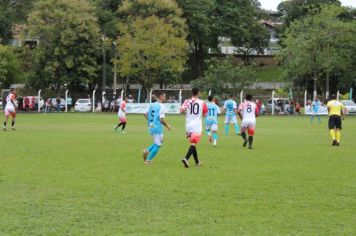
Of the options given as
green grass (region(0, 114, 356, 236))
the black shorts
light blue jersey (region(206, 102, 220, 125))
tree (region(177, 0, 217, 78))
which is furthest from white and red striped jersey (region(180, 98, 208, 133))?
tree (region(177, 0, 217, 78))

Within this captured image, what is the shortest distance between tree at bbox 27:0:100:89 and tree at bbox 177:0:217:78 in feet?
40.8

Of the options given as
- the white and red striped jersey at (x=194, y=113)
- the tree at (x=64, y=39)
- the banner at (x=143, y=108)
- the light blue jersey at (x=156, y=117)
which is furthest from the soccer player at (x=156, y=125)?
the tree at (x=64, y=39)

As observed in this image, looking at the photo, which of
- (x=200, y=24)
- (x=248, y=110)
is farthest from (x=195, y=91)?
(x=200, y=24)

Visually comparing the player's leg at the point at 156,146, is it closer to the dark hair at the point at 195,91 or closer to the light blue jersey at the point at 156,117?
the light blue jersey at the point at 156,117

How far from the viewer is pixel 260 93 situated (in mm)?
65125

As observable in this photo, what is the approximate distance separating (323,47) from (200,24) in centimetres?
1674

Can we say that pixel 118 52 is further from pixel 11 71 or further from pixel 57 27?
pixel 11 71

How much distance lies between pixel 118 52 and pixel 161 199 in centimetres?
5576

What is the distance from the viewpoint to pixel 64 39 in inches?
2478

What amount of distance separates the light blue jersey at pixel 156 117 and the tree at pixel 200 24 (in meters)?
57.5

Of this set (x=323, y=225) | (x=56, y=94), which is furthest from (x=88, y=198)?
(x=56, y=94)

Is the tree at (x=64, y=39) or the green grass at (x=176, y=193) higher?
the tree at (x=64, y=39)

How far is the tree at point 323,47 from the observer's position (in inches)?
2389

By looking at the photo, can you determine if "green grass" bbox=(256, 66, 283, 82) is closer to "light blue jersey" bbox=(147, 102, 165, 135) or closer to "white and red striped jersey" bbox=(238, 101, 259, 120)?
"white and red striped jersey" bbox=(238, 101, 259, 120)
